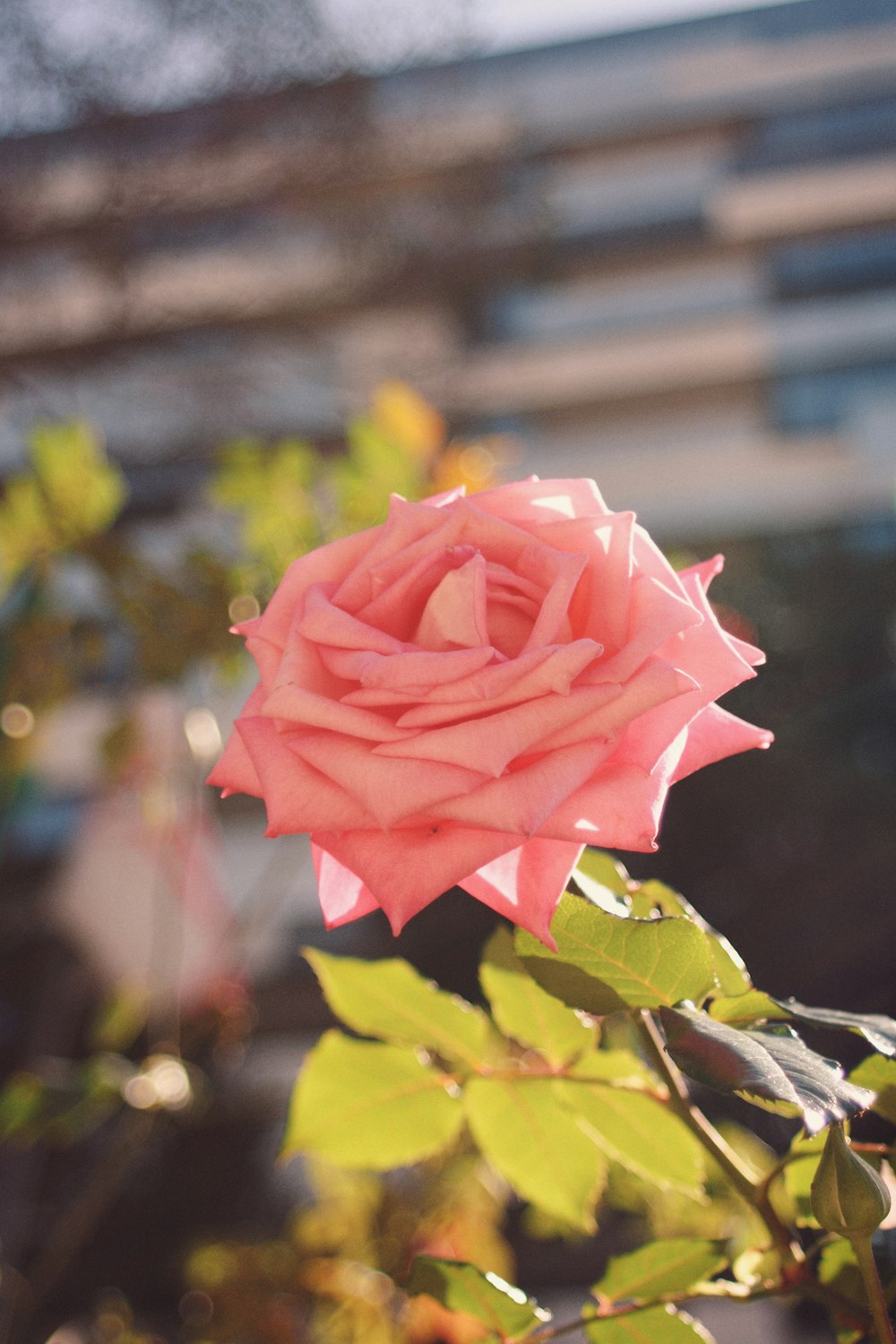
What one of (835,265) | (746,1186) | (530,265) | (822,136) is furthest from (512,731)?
(822,136)

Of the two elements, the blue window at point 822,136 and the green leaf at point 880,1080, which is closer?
the green leaf at point 880,1080

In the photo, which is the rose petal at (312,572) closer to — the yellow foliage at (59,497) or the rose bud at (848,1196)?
the rose bud at (848,1196)

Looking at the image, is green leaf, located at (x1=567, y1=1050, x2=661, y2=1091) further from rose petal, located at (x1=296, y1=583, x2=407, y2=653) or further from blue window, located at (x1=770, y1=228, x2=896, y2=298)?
blue window, located at (x1=770, y1=228, x2=896, y2=298)

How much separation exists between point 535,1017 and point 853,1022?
3.3 inches

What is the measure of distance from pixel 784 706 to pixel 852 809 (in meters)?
0.26

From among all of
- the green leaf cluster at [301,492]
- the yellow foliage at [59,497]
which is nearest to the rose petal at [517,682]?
the green leaf cluster at [301,492]

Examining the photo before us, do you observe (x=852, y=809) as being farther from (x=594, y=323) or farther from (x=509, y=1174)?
(x=594, y=323)

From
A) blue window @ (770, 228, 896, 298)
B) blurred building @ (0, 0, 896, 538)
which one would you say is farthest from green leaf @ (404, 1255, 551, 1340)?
blue window @ (770, 228, 896, 298)

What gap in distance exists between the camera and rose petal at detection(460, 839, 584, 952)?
0.18 metres

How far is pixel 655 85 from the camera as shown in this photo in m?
5.84

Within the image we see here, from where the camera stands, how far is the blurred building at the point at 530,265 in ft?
6.74

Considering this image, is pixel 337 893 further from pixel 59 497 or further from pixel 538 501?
pixel 59 497

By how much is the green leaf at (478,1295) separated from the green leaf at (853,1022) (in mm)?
91

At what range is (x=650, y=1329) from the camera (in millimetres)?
225
